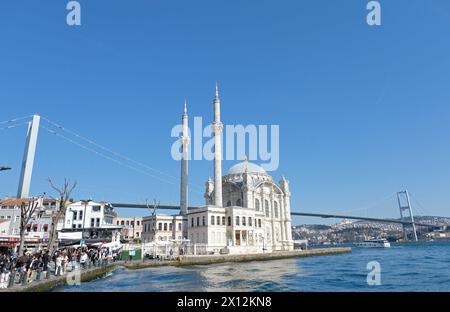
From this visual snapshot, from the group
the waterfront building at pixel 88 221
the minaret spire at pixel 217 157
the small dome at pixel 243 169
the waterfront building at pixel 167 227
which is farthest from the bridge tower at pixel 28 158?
the small dome at pixel 243 169

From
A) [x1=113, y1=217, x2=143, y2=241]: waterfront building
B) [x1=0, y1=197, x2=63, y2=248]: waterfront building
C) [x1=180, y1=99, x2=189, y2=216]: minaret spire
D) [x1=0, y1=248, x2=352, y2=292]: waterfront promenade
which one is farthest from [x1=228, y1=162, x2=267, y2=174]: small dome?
[x1=0, y1=197, x2=63, y2=248]: waterfront building

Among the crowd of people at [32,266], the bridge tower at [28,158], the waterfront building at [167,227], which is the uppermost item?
the bridge tower at [28,158]

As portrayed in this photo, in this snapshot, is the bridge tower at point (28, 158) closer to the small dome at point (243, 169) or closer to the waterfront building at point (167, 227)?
the waterfront building at point (167, 227)

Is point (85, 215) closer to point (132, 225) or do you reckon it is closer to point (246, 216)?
point (246, 216)

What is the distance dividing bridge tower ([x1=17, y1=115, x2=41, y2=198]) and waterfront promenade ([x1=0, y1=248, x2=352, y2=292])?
1582 centimetres

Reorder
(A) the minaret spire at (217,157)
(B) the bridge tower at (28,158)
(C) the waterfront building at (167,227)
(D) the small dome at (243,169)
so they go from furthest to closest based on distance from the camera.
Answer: (D) the small dome at (243,169), (C) the waterfront building at (167,227), (A) the minaret spire at (217,157), (B) the bridge tower at (28,158)

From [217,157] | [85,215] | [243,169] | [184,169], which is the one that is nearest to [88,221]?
[85,215]

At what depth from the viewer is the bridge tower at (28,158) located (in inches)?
1560

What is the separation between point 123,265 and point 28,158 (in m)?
19.4

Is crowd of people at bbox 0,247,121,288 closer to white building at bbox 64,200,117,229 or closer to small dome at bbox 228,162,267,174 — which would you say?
white building at bbox 64,200,117,229

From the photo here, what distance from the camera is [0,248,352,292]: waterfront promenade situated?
15.3 meters

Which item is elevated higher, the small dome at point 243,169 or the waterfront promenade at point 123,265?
the small dome at point 243,169

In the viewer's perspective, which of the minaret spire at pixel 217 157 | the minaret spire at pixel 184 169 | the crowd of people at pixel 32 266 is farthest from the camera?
the minaret spire at pixel 184 169

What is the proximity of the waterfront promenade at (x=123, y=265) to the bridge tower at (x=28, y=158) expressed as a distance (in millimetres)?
15821
